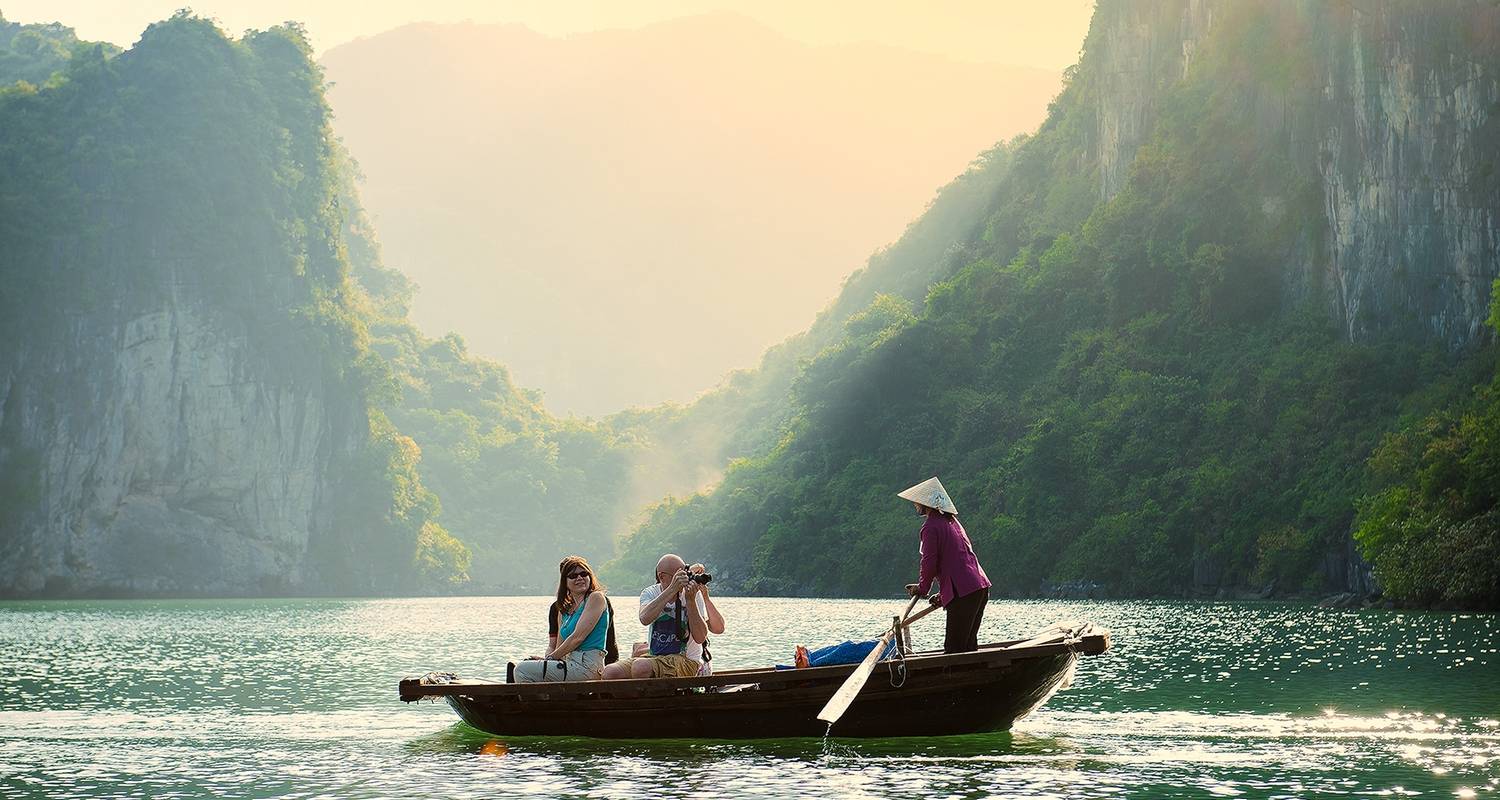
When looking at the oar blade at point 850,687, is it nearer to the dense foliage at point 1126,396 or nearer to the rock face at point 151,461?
the dense foliage at point 1126,396

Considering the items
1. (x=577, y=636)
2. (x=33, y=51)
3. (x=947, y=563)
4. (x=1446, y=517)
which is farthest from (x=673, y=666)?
(x=33, y=51)

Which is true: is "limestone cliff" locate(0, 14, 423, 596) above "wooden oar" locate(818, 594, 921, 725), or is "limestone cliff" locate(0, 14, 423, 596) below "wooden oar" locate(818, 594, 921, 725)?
above

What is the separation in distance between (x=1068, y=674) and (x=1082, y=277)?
79132 mm

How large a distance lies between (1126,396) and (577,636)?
65824mm

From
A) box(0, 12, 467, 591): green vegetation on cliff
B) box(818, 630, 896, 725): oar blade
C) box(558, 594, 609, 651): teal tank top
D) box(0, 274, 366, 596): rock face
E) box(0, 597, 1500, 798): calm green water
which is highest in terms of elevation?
box(0, 12, 467, 591): green vegetation on cliff

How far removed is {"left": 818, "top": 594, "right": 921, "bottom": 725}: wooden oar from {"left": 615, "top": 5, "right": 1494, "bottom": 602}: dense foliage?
128 feet

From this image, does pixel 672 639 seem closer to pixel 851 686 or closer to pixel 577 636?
pixel 577 636

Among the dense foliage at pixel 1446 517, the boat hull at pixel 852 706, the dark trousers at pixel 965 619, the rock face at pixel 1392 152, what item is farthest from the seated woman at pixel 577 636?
the rock face at pixel 1392 152

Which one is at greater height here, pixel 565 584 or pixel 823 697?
pixel 565 584

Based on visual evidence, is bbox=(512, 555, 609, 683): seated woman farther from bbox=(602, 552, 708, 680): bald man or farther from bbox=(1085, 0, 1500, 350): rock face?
bbox=(1085, 0, 1500, 350): rock face

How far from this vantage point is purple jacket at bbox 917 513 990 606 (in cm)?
1836

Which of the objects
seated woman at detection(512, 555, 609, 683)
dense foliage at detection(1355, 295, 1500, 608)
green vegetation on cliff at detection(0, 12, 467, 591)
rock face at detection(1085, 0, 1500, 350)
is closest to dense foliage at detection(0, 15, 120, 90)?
green vegetation on cliff at detection(0, 12, 467, 591)

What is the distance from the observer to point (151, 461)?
341 feet

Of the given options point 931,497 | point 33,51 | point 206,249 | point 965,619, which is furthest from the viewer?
point 33,51
